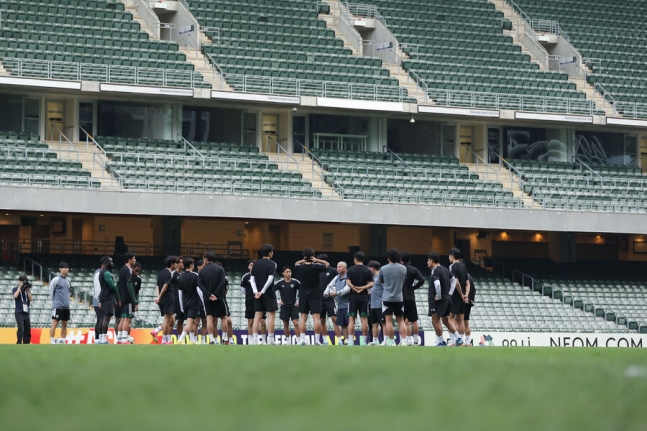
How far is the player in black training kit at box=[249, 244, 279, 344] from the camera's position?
22.4m

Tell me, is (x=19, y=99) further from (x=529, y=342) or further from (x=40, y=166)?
(x=529, y=342)

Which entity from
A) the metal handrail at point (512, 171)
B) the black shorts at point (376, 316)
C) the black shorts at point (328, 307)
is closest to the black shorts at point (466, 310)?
the black shorts at point (376, 316)

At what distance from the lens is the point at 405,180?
40.9m

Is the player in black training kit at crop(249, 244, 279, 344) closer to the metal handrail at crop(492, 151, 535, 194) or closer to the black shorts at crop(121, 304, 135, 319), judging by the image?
the black shorts at crop(121, 304, 135, 319)

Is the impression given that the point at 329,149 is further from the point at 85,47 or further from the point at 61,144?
the point at 61,144

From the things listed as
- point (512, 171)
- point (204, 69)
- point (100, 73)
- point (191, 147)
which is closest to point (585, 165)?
point (512, 171)

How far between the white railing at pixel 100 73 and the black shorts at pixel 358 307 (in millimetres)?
17478

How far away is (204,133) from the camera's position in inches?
1639

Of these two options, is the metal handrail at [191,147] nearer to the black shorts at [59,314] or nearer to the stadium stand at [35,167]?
the stadium stand at [35,167]

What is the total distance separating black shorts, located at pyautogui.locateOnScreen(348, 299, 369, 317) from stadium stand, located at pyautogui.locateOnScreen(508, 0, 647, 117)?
26.5 meters

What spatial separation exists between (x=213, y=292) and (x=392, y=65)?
24.4 m

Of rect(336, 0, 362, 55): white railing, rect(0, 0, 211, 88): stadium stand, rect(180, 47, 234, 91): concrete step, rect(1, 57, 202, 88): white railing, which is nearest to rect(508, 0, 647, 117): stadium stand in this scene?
rect(336, 0, 362, 55): white railing

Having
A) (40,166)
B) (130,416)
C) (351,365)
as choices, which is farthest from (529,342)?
(130,416)

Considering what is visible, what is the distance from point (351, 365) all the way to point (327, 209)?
1076 inches
